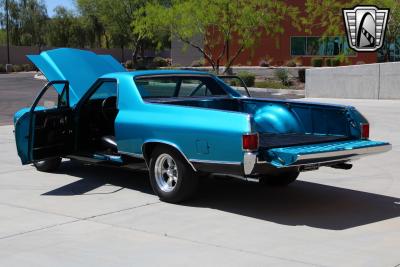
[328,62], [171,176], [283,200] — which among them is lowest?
[283,200]

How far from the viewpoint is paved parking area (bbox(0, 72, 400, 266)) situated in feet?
18.8

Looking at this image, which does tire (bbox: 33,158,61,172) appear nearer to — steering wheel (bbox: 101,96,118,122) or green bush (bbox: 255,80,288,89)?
steering wheel (bbox: 101,96,118,122)

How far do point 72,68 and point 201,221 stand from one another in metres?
3.94

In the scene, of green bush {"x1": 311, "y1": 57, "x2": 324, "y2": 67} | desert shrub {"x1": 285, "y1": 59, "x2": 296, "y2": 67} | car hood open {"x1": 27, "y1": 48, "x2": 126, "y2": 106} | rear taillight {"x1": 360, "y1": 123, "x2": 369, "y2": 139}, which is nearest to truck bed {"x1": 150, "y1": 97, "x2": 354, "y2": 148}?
rear taillight {"x1": 360, "y1": 123, "x2": 369, "y2": 139}

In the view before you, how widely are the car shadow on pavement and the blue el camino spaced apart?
1.10ft

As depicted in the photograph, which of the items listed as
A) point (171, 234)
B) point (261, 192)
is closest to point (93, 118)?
point (261, 192)

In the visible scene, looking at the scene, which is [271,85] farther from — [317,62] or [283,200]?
[283,200]

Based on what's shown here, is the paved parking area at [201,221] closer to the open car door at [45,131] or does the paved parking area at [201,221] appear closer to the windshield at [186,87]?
the open car door at [45,131]

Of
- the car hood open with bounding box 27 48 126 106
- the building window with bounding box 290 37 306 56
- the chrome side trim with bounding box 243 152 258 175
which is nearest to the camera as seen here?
the chrome side trim with bounding box 243 152 258 175

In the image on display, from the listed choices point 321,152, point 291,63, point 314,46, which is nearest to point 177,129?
point 321,152

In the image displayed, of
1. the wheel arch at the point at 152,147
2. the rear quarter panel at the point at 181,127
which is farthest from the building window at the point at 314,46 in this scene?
the wheel arch at the point at 152,147

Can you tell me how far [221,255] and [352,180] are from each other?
165 inches

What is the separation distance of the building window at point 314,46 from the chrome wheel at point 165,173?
38654 millimetres

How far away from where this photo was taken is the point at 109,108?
9.45 m
